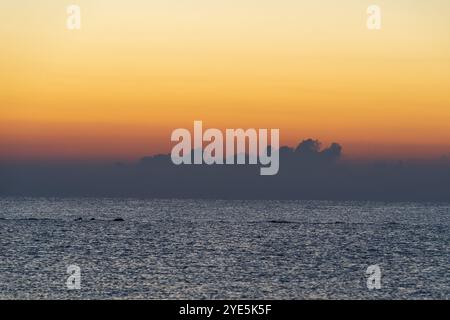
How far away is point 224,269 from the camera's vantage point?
69.9 meters

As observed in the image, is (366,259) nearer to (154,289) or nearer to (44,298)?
(154,289)

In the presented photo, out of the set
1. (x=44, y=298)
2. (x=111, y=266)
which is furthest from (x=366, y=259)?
(x=44, y=298)

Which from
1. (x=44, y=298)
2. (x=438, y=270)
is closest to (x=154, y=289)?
(x=44, y=298)

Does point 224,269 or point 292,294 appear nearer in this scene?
point 292,294

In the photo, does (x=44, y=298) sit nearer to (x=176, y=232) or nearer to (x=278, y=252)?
(x=278, y=252)

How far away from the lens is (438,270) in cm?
7131

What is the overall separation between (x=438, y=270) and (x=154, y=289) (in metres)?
27.2

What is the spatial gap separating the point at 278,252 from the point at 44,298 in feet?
131

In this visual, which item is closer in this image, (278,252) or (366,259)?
(366,259)
